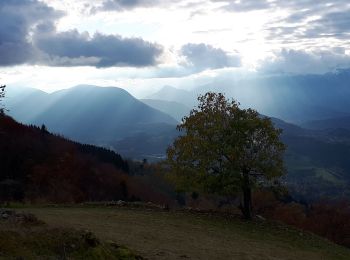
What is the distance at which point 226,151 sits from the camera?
3192 centimetres

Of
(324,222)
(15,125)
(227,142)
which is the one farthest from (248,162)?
(15,125)

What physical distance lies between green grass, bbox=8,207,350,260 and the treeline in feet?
78.0

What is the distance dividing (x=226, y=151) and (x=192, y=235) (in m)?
8.41

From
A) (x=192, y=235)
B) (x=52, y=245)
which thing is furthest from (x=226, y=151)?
(x=52, y=245)

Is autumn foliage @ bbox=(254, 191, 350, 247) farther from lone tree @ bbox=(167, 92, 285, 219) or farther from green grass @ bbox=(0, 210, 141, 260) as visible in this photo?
green grass @ bbox=(0, 210, 141, 260)

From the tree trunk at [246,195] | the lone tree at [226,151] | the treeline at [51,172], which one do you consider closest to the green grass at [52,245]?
the lone tree at [226,151]

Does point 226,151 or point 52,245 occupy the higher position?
point 226,151

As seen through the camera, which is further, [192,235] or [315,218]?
[315,218]

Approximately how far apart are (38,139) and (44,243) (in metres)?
70.1

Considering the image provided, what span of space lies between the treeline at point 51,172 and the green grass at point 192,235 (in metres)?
23.8

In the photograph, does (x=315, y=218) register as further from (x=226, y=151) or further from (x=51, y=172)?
(x=226, y=151)

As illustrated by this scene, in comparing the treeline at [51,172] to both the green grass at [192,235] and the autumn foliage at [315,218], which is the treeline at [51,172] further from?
the green grass at [192,235]

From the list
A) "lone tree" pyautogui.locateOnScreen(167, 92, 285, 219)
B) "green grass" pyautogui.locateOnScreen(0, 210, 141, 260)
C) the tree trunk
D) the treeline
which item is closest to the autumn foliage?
the treeline

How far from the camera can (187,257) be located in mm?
18766
